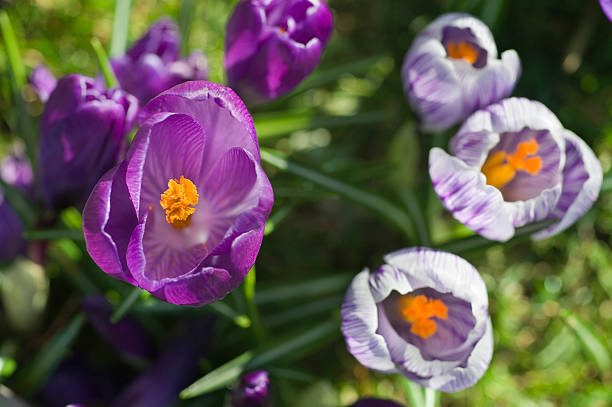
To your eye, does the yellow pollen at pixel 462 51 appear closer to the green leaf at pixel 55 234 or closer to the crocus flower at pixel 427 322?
the crocus flower at pixel 427 322

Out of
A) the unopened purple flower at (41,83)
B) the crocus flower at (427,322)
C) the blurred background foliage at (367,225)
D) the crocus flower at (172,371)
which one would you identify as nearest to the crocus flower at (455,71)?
the blurred background foliage at (367,225)

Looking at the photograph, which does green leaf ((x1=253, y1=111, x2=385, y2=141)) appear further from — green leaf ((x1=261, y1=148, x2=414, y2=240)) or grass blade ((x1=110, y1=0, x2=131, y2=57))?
grass blade ((x1=110, y1=0, x2=131, y2=57))

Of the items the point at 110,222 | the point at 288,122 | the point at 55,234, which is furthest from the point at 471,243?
the point at 55,234

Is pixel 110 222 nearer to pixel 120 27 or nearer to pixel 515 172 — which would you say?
pixel 120 27

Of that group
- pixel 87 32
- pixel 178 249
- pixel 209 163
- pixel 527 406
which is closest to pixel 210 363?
pixel 178 249

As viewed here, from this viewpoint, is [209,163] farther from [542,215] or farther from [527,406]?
[527,406]

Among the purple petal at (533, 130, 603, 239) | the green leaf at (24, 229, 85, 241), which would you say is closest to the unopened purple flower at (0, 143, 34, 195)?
the green leaf at (24, 229, 85, 241)

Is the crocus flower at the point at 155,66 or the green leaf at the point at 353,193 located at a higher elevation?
the crocus flower at the point at 155,66
